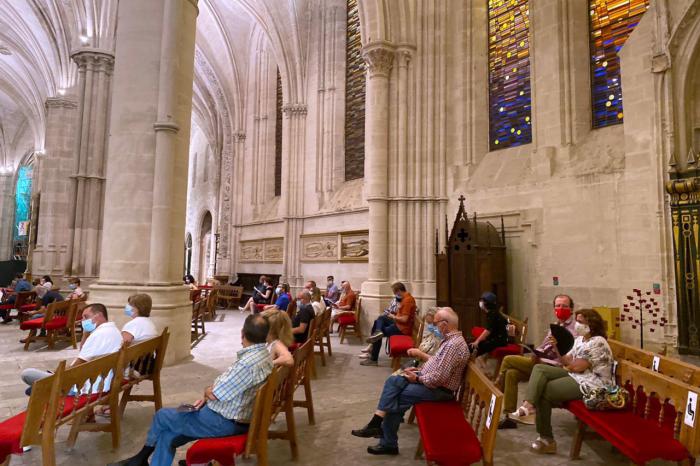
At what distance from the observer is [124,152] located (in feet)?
22.8

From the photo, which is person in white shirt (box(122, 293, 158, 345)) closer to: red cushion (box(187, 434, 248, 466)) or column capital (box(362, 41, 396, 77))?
red cushion (box(187, 434, 248, 466))

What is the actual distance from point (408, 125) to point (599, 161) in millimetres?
4410

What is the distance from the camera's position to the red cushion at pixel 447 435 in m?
2.56

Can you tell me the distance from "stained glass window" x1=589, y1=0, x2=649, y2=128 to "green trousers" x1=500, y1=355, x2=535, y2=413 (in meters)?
6.38

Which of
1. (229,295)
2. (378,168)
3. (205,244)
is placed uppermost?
(378,168)

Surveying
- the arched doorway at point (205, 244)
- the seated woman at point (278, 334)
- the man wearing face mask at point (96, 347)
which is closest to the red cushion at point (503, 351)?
the seated woman at point (278, 334)

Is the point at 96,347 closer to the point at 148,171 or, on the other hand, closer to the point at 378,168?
the point at 148,171

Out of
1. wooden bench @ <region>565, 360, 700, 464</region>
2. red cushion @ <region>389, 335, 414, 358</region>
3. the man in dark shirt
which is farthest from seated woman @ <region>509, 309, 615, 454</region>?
the man in dark shirt

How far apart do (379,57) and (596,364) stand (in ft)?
30.9

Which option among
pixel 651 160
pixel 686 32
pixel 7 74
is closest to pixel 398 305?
pixel 651 160

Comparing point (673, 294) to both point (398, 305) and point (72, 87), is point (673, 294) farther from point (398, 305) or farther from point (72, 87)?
point (72, 87)

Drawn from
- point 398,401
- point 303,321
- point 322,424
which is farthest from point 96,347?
point 303,321

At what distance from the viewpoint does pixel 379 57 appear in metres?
11.3

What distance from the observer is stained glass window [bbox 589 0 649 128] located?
28.6 feet
